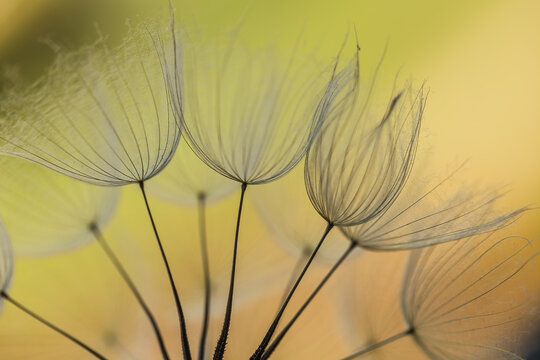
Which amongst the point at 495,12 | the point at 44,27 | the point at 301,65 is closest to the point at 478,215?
the point at 301,65

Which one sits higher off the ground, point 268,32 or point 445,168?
point 268,32

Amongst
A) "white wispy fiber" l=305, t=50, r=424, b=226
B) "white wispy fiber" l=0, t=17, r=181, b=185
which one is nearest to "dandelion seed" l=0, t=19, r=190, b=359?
"white wispy fiber" l=0, t=17, r=181, b=185

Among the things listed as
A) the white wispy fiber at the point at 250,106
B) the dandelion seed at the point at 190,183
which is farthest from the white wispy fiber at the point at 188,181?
the white wispy fiber at the point at 250,106

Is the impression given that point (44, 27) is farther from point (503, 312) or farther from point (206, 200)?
point (503, 312)

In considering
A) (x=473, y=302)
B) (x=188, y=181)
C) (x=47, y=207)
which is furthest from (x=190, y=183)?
(x=473, y=302)

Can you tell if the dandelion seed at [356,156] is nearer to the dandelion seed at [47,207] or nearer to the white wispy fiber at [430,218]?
the white wispy fiber at [430,218]

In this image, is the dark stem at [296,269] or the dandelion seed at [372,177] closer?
the dandelion seed at [372,177]
